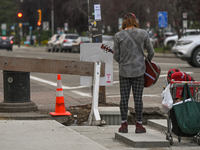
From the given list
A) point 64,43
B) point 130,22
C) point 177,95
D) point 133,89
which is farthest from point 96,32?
point 64,43

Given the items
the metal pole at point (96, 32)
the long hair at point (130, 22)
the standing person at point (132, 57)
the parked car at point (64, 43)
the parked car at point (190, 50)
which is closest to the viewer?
the standing person at point (132, 57)

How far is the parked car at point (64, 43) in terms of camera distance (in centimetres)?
3978

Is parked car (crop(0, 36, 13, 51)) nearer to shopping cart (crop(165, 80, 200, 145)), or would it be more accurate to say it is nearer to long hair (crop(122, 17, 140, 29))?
long hair (crop(122, 17, 140, 29))

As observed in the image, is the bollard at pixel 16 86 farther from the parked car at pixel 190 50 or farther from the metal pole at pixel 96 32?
the parked car at pixel 190 50

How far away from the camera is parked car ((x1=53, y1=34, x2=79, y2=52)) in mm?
39781

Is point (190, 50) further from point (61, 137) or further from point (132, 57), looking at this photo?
point (61, 137)

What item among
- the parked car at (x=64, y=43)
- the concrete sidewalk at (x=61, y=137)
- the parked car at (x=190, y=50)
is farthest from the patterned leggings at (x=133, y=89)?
the parked car at (x=64, y=43)

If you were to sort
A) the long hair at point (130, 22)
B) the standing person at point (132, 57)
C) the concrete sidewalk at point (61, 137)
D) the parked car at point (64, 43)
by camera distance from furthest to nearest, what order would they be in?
the parked car at point (64, 43), the long hair at point (130, 22), the standing person at point (132, 57), the concrete sidewalk at point (61, 137)

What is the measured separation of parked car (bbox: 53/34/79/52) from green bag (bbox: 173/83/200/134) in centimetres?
3407

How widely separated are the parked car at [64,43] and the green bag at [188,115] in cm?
3407

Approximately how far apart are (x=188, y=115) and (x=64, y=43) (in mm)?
34615

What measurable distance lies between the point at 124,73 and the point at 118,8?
126 feet

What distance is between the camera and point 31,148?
535 centimetres

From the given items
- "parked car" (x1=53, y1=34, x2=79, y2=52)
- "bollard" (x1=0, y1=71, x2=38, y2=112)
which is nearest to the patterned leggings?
"bollard" (x1=0, y1=71, x2=38, y2=112)
